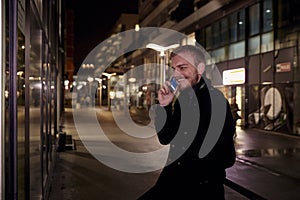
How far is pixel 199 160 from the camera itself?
2.58 m

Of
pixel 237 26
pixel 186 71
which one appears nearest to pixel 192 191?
pixel 186 71

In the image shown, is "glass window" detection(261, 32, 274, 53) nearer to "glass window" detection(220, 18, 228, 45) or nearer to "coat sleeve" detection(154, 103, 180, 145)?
"glass window" detection(220, 18, 228, 45)

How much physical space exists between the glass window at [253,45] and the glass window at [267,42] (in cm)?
50

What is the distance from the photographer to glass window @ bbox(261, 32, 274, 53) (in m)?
19.6

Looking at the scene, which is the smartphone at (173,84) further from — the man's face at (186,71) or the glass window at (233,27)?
the glass window at (233,27)

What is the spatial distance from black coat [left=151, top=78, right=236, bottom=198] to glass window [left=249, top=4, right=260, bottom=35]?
19.4m

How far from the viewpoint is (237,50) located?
23.4 metres

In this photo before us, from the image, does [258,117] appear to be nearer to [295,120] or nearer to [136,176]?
[295,120]

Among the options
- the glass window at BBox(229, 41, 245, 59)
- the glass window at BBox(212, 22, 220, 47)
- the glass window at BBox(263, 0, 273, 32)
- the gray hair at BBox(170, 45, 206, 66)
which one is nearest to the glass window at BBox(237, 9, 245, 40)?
the glass window at BBox(229, 41, 245, 59)

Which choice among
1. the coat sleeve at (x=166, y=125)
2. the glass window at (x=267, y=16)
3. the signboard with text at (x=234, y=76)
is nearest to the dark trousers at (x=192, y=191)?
the coat sleeve at (x=166, y=125)

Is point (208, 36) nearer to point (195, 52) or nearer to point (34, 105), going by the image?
point (34, 105)

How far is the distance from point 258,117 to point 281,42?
164 inches

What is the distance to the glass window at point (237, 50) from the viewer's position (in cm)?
2269

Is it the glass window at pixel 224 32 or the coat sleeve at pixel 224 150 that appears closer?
the coat sleeve at pixel 224 150
